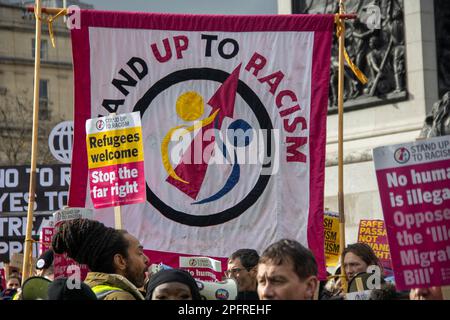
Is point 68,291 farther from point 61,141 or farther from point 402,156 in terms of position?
point 61,141

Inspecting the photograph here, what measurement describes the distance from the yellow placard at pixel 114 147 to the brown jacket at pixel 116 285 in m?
3.06

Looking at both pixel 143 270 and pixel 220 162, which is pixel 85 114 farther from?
pixel 143 270

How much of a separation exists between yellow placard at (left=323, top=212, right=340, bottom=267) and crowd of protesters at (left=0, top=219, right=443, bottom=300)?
2586 mm

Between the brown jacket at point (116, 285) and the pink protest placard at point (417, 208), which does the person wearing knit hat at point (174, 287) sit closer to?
the brown jacket at point (116, 285)

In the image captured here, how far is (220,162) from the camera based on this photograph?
1162 centimetres

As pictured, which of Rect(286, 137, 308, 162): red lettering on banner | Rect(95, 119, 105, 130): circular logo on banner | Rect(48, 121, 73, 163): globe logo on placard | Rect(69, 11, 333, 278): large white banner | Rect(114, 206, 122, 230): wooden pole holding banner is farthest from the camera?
Rect(48, 121, 73, 163): globe logo on placard

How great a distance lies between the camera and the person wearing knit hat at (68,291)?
673 centimetres

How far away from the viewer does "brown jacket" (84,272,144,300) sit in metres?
7.39

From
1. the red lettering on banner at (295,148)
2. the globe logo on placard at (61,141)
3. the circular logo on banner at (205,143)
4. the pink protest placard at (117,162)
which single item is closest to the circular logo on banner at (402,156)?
the pink protest placard at (117,162)

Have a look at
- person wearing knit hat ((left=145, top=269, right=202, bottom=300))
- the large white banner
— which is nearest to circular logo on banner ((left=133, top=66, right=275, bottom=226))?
the large white banner

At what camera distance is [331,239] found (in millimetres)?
13930

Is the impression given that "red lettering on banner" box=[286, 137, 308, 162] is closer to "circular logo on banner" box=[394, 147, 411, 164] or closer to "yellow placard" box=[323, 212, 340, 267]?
"yellow placard" box=[323, 212, 340, 267]

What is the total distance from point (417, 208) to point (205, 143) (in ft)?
17.1

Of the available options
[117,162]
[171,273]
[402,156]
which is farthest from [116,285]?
[117,162]
